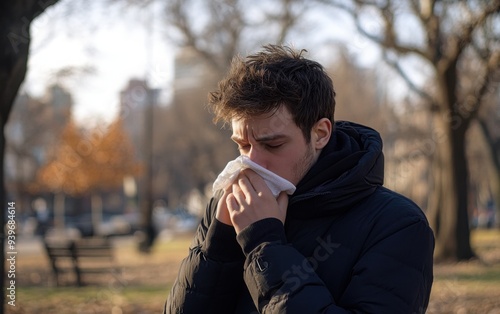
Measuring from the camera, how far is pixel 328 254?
2203 millimetres

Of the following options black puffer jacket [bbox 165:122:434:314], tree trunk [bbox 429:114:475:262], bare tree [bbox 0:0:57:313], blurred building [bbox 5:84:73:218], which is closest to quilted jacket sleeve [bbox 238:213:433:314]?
black puffer jacket [bbox 165:122:434:314]

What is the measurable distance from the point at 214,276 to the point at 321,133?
0.56 meters

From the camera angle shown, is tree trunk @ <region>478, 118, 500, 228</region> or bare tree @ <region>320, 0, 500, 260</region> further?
tree trunk @ <region>478, 118, 500, 228</region>

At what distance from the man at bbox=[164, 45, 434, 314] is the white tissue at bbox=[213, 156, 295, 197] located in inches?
0.8

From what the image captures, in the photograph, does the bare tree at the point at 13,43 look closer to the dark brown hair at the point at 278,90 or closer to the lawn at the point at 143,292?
the lawn at the point at 143,292

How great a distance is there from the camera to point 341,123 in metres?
2.61

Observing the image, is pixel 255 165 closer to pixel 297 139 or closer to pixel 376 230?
pixel 297 139

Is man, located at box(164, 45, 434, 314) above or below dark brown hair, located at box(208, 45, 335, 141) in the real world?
below

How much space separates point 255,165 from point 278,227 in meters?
0.20

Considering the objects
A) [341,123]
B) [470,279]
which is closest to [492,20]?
[470,279]

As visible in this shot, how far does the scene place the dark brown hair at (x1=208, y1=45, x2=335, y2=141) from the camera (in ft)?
7.20

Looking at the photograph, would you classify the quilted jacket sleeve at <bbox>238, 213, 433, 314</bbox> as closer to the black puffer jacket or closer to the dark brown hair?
the black puffer jacket

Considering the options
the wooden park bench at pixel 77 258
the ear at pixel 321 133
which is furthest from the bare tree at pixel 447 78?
the ear at pixel 321 133

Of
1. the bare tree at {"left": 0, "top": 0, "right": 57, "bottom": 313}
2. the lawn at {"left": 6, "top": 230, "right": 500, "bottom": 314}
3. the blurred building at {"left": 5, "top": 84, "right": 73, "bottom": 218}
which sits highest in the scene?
the bare tree at {"left": 0, "top": 0, "right": 57, "bottom": 313}
